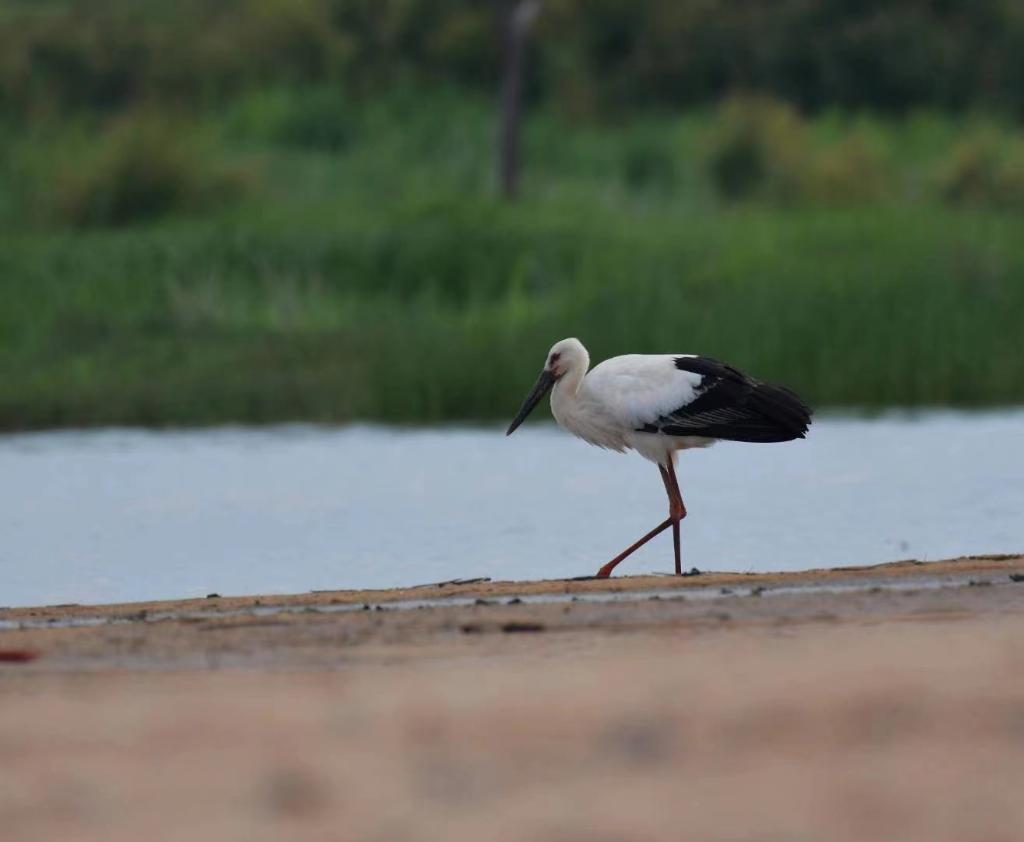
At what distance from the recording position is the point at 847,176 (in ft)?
81.9

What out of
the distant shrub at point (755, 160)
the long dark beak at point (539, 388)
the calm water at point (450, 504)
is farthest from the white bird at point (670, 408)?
the distant shrub at point (755, 160)

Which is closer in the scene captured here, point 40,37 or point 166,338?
point 166,338

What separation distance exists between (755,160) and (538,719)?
788 inches

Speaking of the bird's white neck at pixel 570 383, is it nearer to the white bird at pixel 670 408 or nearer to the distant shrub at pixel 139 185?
the white bird at pixel 670 408

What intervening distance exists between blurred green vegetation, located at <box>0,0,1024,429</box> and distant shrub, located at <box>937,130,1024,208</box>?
0.18 ft

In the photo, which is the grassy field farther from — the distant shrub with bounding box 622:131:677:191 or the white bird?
the white bird

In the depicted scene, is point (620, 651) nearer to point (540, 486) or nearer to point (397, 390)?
point (540, 486)

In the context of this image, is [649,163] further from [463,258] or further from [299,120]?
[463,258]

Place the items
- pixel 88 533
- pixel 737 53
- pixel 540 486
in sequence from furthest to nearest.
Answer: pixel 737 53
pixel 540 486
pixel 88 533

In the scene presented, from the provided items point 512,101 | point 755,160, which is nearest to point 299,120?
point 512,101

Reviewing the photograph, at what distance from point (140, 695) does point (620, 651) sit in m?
1.34

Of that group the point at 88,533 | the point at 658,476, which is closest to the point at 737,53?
the point at 658,476

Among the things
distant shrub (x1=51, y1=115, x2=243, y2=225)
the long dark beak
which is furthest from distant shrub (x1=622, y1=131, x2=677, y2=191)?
the long dark beak

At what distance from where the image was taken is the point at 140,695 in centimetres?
604
